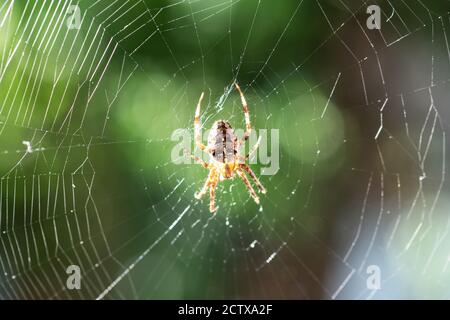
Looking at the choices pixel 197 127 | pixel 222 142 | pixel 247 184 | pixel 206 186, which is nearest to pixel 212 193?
pixel 206 186

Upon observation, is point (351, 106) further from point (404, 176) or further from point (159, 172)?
point (159, 172)

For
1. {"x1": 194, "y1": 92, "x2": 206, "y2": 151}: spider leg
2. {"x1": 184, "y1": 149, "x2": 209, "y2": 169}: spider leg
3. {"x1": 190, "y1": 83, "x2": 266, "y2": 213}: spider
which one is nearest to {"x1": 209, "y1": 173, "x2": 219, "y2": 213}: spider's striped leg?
{"x1": 190, "y1": 83, "x2": 266, "y2": 213}: spider

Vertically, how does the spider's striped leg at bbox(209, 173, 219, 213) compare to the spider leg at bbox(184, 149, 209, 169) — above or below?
below

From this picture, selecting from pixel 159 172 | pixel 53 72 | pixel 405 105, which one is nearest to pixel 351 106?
pixel 405 105

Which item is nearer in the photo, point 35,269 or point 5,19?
point 5,19

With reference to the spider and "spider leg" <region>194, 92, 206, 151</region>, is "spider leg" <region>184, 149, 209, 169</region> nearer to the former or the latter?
the spider

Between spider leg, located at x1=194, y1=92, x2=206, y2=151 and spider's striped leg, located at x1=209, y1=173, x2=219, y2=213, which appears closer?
spider leg, located at x1=194, y1=92, x2=206, y2=151

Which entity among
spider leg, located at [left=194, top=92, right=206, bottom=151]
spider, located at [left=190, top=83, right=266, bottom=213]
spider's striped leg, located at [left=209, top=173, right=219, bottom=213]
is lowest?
spider's striped leg, located at [left=209, top=173, right=219, bottom=213]

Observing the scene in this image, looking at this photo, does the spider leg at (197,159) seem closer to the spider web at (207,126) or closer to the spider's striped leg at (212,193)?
the spider's striped leg at (212,193)
